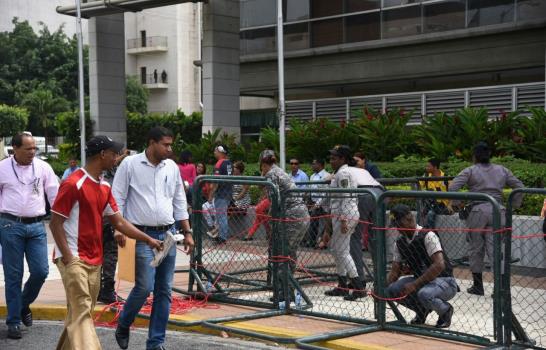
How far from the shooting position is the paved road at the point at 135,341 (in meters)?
8.09

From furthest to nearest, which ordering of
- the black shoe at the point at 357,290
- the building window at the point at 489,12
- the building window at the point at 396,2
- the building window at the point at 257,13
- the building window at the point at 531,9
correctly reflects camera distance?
the building window at the point at 257,13 < the building window at the point at 396,2 < the building window at the point at 489,12 < the building window at the point at 531,9 < the black shoe at the point at 357,290

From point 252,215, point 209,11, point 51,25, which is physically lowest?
point 252,215

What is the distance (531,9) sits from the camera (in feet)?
74.2

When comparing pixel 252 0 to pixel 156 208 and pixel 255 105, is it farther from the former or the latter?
pixel 156 208

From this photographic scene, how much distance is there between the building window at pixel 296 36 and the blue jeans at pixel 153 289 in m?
21.1

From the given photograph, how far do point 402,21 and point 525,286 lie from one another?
17.8 m

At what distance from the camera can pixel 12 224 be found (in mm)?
8617

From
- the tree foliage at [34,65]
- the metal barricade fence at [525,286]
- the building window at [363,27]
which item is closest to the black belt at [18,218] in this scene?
the metal barricade fence at [525,286]

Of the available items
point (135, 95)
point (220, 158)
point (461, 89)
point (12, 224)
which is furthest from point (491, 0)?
point (135, 95)

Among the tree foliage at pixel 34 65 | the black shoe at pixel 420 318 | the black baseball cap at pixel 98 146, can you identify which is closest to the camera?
the black baseball cap at pixel 98 146

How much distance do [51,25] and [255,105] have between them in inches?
1779

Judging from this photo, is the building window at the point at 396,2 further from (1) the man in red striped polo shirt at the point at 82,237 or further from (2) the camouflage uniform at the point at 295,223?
(1) the man in red striped polo shirt at the point at 82,237

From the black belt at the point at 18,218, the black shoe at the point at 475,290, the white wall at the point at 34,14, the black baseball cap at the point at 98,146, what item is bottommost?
the black shoe at the point at 475,290

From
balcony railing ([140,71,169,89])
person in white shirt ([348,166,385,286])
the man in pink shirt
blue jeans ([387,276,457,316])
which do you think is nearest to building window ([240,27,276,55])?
person in white shirt ([348,166,385,286])
